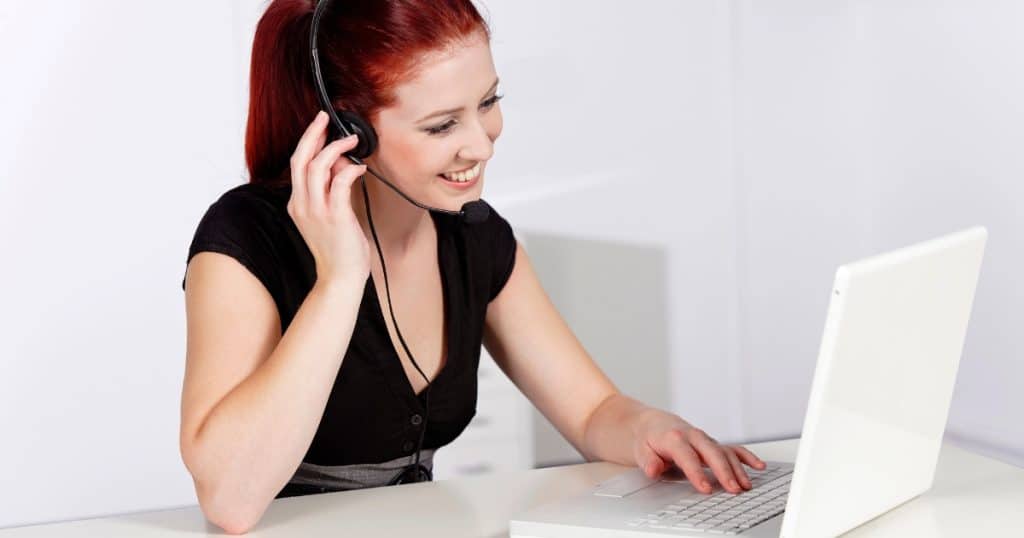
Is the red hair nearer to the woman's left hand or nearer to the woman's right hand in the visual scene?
the woman's right hand

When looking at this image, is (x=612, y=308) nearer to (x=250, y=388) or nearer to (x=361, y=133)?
(x=361, y=133)

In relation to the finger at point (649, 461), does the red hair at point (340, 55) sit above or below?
above

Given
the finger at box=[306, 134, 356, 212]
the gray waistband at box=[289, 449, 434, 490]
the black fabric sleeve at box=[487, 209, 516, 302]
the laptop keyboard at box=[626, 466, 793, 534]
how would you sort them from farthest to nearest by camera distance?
1. the black fabric sleeve at box=[487, 209, 516, 302]
2. the gray waistband at box=[289, 449, 434, 490]
3. the finger at box=[306, 134, 356, 212]
4. the laptop keyboard at box=[626, 466, 793, 534]

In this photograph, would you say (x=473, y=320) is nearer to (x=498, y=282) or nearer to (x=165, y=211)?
(x=498, y=282)

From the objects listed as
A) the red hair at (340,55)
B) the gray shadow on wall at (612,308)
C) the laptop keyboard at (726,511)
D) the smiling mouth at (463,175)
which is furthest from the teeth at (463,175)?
the gray shadow on wall at (612,308)

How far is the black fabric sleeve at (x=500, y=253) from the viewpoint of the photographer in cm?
165

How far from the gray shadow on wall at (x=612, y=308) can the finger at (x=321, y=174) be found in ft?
5.14

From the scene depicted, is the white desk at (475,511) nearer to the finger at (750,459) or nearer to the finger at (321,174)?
the finger at (750,459)

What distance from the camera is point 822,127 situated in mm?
3002

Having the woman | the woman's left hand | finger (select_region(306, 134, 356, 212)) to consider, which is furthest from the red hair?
the woman's left hand

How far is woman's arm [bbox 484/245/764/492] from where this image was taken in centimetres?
146

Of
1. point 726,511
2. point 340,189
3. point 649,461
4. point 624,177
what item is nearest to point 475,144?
point 340,189

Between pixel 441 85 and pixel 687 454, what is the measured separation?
48 cm

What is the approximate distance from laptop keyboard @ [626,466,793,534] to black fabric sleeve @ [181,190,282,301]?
53 cm
